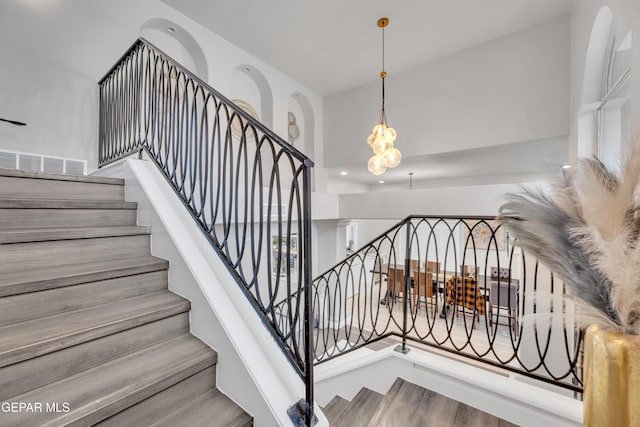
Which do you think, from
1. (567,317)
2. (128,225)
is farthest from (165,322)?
(567,317)

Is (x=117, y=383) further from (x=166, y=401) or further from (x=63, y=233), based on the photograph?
(x=63, y=233)

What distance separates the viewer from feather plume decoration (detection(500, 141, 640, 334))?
25.9 inches

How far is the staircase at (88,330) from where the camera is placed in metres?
0.84

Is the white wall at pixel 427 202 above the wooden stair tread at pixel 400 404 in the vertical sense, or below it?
above

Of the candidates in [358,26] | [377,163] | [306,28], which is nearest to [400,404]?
[377,163]

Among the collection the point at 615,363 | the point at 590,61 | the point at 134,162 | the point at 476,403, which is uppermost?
the point at 590,61

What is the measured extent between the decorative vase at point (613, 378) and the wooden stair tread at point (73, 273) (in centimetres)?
170

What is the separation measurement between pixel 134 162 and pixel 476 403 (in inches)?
105

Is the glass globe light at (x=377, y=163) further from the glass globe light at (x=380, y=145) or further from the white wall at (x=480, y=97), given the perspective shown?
the white wall at (x=480, y=97)

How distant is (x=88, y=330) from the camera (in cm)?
97

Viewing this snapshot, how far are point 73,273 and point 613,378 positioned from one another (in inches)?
74.9

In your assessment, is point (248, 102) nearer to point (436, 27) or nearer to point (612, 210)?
point (436, 27)

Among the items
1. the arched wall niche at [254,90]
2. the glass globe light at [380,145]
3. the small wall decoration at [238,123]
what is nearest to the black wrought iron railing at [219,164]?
the small wall decoration at [238,123]

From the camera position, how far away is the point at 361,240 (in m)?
9.23
